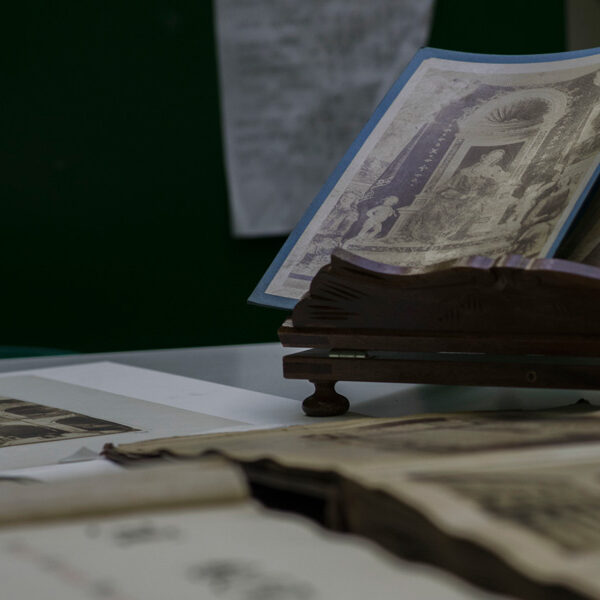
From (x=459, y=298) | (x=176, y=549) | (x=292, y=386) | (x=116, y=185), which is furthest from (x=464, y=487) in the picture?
(x=116, y=185)

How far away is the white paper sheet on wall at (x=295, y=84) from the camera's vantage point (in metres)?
2.76

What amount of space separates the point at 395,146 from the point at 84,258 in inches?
69.9

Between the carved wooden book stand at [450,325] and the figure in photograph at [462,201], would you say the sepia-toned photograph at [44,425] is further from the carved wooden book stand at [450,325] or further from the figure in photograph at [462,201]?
the figure in photograph at [462,201]

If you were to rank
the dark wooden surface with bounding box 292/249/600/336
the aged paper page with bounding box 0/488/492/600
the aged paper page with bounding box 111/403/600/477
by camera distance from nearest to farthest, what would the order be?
1. the aged paper page with bounding box 0/488/492/600
2. the aged paper page with bounding box 111/403/600/477
3. the dark wooden surface with bounding box 292/249/600/336

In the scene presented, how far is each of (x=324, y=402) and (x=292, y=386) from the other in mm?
193

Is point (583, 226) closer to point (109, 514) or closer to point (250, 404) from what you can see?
point (250, 404)

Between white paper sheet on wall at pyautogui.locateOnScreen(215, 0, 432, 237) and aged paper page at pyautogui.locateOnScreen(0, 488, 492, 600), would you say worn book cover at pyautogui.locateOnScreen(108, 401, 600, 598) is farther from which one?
white paper sheet on wall at pyautogui.locateOnScreen(215, 0, 432, 237)

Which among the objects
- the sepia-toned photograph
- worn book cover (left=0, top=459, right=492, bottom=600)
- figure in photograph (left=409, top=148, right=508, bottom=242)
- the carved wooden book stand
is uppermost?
worn book cover (left=0, top=459, right=492, bottom=600)

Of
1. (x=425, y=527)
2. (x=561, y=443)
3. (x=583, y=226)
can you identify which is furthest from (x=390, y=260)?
(x=425, y=527)

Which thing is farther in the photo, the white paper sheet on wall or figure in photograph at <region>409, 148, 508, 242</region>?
the white paper sheet on wall

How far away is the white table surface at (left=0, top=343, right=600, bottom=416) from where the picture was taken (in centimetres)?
94

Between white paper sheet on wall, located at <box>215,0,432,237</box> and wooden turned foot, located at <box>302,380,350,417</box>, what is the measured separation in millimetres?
1917

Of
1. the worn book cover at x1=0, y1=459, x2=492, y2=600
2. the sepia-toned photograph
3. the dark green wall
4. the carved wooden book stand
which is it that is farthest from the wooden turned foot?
the dark green wall

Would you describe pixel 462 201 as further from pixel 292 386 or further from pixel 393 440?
pixel 393 440
